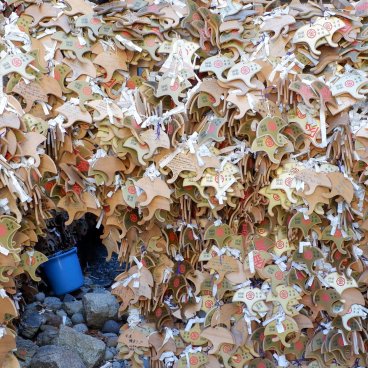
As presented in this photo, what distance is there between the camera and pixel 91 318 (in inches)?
140

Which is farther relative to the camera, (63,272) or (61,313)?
(63,272)

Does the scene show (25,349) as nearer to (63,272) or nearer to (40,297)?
(40,297)

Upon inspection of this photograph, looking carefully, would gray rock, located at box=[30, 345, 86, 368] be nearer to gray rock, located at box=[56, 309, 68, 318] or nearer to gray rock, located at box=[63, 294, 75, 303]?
gray rock, located at box=[56, 309, 68, 318]

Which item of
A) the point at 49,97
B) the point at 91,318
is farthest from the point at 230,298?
the point at 91,318

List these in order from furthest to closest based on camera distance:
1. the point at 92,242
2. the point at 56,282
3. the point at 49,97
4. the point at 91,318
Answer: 1. the point at 92,242
2. the point at 56,282
3. the point at 91,318
4. the point at 49,97

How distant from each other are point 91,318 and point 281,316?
1.48 m

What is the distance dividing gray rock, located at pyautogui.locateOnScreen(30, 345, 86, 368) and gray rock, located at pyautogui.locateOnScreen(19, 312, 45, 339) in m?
0.38

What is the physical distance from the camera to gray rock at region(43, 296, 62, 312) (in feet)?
12.1

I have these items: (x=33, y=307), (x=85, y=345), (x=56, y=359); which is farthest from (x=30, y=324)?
(x=56, y=359)

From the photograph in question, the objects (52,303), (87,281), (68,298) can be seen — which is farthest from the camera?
(87,281)

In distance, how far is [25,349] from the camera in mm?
3273

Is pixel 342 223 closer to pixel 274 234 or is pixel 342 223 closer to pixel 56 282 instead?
pixel 274 234

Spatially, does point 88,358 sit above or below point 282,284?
below

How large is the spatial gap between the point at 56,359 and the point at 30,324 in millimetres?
565
